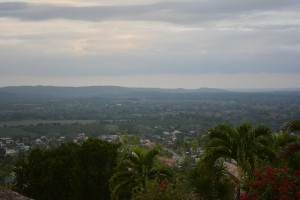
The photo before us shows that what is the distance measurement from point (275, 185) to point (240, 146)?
288 cm

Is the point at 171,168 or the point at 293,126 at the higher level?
the point at 293,126

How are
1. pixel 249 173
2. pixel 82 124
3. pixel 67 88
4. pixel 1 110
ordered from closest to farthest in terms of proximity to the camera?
pixel 249 173 < pixel 82 124 < pixel 1 110 < pixel 67 88

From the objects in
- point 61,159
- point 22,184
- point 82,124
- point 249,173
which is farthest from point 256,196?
point 82,124

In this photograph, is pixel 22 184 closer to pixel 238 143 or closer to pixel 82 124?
pixel 238 143

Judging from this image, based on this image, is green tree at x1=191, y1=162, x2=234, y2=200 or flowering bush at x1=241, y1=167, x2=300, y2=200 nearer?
flowering bush at x1=241, y1=167, x2=300, y2=200

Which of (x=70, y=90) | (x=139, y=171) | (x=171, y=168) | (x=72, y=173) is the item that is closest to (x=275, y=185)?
(x=139, y=171)

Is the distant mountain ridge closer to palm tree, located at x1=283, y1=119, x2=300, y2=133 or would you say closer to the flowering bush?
palm tree, located at x1=283, y1=119, x2=300, y2=133

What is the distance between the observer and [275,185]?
7426mm

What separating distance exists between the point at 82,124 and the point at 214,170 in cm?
7697

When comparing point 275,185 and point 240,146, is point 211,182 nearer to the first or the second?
point 240,146

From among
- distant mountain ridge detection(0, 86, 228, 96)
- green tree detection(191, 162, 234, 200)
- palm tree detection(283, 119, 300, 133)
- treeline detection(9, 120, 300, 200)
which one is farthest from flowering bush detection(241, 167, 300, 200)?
distant mountain ridge detection(0, 86, 228, 96)

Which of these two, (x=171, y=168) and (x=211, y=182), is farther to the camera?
(x=171, y=168)

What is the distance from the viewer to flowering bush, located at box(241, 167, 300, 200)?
720 cm

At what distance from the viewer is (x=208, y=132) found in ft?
34.4
